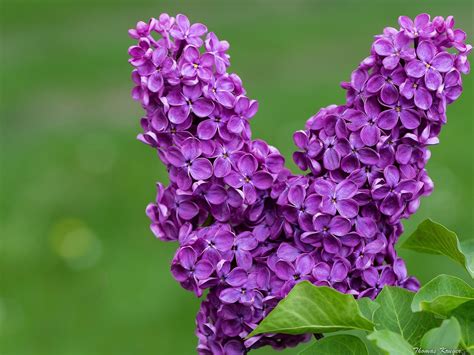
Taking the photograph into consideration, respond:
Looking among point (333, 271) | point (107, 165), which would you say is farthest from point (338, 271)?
point (107, 165)

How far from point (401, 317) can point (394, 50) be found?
31 cm

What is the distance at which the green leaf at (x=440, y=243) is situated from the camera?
41.3 inches

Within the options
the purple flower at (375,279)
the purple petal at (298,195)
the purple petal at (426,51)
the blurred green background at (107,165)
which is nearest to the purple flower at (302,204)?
the purple petal at (298,195)

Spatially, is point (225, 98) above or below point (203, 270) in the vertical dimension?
above

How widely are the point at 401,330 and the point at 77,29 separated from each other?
7.99 metres

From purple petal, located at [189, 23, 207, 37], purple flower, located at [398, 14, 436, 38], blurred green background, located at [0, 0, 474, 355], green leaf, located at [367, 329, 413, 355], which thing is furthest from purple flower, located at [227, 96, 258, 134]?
blurred green background, located at [0, 0, 474, 355]

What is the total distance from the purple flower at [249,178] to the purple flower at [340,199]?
71mm

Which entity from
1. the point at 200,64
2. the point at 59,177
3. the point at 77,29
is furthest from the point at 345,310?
the point at 77,29

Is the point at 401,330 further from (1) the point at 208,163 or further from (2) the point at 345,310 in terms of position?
(1) the point at 208,163

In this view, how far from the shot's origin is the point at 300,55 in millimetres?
7484

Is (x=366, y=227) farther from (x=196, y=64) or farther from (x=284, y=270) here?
(x=196, y=64)

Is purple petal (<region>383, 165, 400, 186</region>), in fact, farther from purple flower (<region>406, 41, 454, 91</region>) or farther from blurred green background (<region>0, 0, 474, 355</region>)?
blurred green background (<region>0, 0, 474, 355</region>)

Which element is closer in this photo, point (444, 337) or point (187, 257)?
point (444, 337)

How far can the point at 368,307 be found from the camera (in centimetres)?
99
